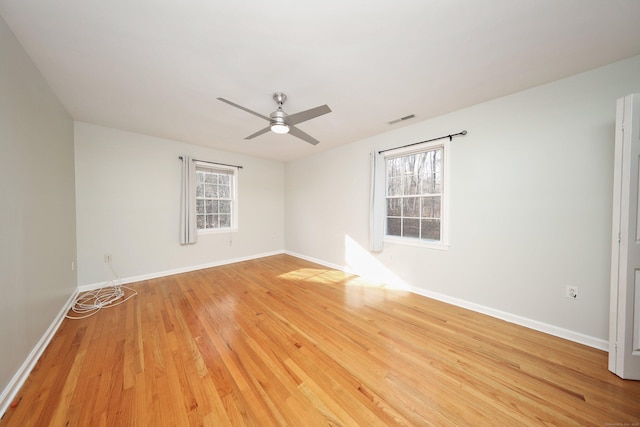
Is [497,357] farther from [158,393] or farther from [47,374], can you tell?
[47,374]

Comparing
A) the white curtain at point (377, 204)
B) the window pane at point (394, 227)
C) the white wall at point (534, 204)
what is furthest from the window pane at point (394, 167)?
the window pane at point (394, 227)

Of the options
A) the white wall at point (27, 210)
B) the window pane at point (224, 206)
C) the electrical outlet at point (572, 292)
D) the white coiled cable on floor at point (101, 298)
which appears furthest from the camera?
the window pane at point (224, 206)

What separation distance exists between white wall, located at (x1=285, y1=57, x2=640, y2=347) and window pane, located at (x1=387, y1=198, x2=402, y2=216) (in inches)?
23.2

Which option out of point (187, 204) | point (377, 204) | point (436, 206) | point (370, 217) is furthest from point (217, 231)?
point (436, 206)

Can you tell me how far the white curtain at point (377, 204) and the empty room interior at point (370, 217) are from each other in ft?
0.11

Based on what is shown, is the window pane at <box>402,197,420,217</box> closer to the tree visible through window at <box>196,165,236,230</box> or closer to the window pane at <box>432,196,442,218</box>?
the window pane at <box>432,196,442,218</box>

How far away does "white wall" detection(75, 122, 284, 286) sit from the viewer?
3.06m

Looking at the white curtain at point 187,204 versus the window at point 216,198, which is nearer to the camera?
the white curtain at point 187,204

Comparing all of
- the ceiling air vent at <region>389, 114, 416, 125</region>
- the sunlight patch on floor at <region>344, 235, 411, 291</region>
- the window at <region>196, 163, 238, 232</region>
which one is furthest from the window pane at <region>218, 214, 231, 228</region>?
the ceiling air vent at <region>389, 114, 416, 125</region>

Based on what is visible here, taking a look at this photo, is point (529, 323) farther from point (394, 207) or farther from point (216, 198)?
point (216, 198)

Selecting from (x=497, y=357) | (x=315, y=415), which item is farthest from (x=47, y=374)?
(x=497, y=357)

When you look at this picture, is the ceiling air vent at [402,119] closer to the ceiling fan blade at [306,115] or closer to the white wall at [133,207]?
the ceiling fan blade at [306,115]

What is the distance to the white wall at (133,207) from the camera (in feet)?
10.0

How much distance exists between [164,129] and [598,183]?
5.28m
